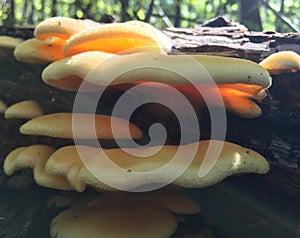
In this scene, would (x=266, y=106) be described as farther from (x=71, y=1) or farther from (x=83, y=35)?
(x=71, y=1)

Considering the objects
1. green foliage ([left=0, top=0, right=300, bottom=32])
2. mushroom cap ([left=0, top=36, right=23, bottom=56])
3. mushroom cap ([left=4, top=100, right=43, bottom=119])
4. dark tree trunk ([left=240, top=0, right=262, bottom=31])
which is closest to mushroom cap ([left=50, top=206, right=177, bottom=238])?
mushroom cap ([left=4, top=100, right=43, bottom=119])

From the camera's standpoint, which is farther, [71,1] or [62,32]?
[71,1]

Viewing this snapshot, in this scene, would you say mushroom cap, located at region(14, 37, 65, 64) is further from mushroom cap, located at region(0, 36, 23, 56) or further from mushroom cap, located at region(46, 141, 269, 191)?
mushroom cap, located at region(46, 141, 269, 191)

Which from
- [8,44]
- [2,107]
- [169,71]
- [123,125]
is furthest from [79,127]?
[8,44]

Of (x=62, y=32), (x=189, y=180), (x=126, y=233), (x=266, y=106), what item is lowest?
(x=126, y=233)

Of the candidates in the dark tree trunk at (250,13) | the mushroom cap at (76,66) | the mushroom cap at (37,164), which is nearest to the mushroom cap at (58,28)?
the mushroom cap at (76,66)

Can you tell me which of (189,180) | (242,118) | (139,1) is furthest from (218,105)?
(139,1)

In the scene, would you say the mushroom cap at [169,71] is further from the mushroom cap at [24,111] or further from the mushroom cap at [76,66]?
the mushroom cap at [24,111]
